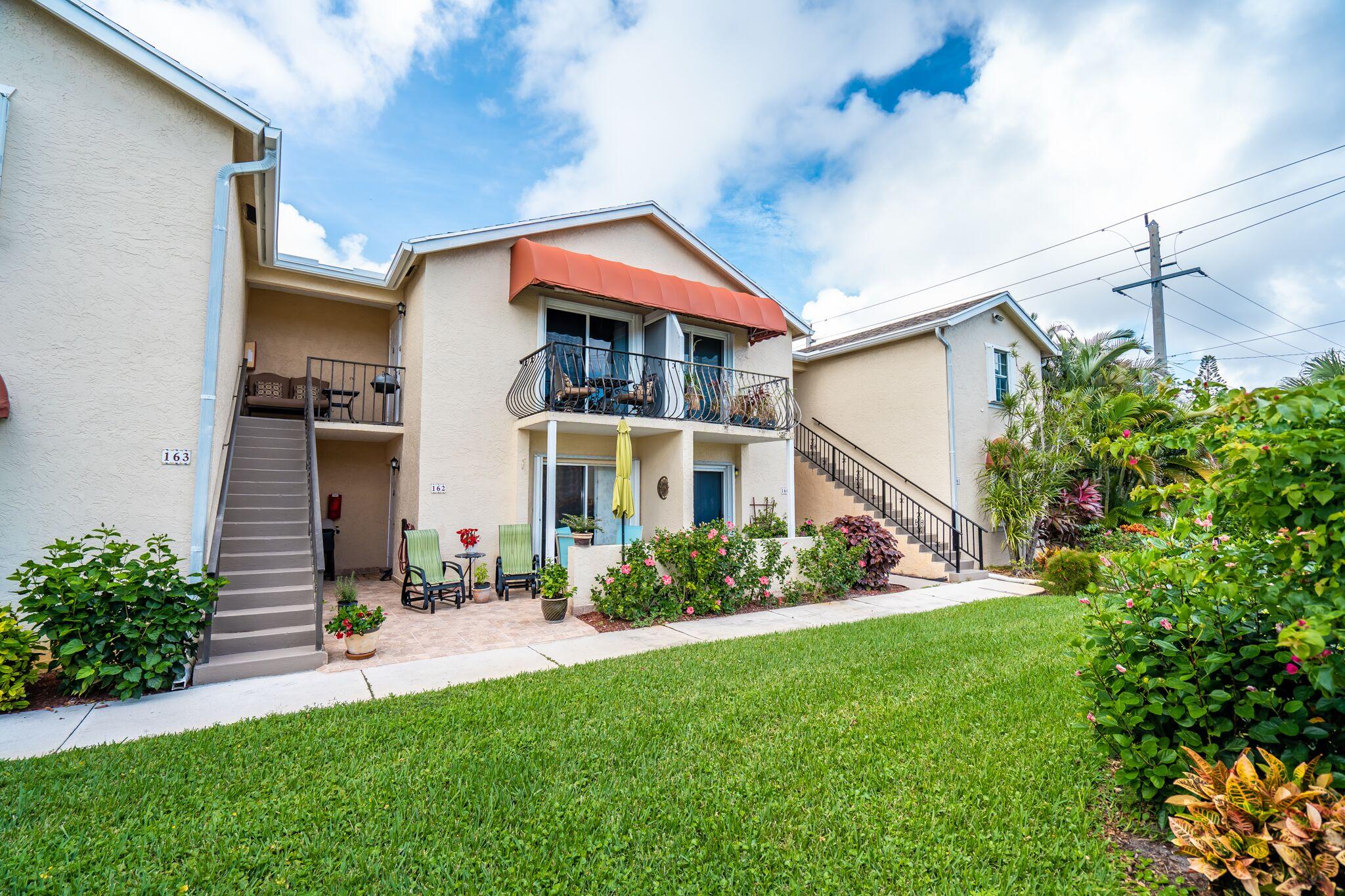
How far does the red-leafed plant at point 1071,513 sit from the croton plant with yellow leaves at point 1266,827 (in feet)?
42.3

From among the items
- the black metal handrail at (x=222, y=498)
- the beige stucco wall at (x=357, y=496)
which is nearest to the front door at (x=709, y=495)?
the beige stucco wall at (x=357, y=496)

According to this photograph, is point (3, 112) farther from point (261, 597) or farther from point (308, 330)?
point (308, 330)

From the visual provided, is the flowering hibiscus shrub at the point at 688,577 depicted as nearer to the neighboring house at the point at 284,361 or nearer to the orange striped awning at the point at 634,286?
the neighboring house at the point at 284,361

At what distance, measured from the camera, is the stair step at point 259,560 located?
7.31m

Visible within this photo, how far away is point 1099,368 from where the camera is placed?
1672cm

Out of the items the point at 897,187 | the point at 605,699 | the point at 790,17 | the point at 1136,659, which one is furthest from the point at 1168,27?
the point at 605,699

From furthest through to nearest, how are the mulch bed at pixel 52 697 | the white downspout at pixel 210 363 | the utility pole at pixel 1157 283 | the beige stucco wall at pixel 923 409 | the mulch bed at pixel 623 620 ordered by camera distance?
the utility pole at pixel 1157 283
the beige stucco wall at pixel 923 409
the mulch bed at pixel 623 620
the white downspout at pixel 210 363
the mulch bed at pixel 52 697

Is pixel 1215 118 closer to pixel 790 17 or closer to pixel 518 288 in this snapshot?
pixel 790 17

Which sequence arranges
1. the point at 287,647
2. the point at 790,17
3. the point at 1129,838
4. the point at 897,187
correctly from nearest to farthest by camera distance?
the point at 1129,838 → the point at 287,647 → the point at 790,17 → the point at 897,187

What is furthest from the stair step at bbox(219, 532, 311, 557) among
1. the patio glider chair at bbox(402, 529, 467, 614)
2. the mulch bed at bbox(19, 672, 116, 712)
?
the mulch bed at bbox(19, 672, 116, 712)

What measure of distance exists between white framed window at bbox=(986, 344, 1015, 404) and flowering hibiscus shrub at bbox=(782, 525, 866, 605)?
7389 millimetres

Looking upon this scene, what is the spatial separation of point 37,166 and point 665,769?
26.5 feet

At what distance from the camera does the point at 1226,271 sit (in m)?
17.9

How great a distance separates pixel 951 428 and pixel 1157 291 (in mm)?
9133
